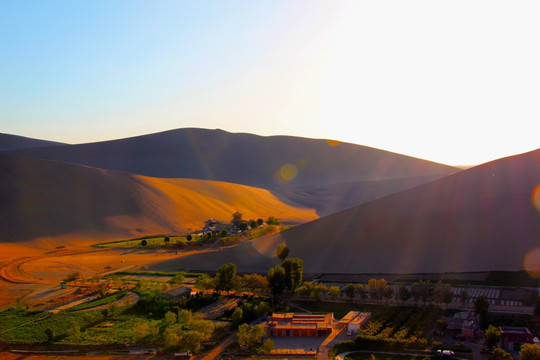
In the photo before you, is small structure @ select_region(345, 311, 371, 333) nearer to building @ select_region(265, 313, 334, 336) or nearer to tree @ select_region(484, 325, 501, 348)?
building @ select_region(265, 313, 334, 336)

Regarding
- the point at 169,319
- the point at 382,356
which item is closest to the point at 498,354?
the point at 382,356

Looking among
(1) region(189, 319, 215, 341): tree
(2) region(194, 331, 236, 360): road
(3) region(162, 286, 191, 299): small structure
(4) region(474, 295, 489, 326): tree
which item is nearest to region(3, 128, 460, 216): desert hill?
(3) region(162, 286, 191, 299): small structure

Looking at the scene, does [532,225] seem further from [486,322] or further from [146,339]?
[146,339]

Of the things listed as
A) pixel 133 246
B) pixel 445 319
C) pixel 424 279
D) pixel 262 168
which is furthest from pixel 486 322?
pixel 262 168

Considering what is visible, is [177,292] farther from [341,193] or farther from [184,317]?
[341,193]

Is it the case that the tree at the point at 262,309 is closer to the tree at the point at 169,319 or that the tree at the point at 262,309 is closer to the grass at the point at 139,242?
the tree at the point at 169,319
